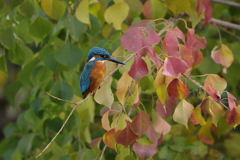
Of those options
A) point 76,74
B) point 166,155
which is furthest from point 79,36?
point 166,155

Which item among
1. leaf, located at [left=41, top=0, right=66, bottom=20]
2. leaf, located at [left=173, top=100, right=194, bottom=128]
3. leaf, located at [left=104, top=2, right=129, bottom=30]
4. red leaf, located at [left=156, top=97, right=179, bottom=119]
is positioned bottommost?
red leaf, located at [left=156, top=97, right=179, bottom=119]

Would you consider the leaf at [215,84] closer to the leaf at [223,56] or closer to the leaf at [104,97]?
the leaf at [104,97]

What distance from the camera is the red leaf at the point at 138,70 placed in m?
1.83

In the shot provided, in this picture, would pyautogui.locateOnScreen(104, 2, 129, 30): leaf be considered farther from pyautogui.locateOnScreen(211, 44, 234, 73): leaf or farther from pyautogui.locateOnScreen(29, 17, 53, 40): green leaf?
pyautogui.locateOnScreen(211, 44, 234, 73): leaf

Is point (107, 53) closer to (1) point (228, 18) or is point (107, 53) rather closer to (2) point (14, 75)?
(1) point (228, 18)

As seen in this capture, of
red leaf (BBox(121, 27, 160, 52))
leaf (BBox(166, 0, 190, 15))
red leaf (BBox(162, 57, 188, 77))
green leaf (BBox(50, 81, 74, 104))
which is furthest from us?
green leaf (BBox(50, 81, 74, 104))

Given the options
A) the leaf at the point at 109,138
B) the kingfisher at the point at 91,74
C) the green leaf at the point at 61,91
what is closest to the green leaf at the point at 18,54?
the green leaf at the point at 61,91

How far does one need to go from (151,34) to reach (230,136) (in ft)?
6.74

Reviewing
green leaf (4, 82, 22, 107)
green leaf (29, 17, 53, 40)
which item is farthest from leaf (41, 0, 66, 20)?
green leaf (4, 82, 22, 107)

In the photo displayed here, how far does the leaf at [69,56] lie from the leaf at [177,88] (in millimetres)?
1018

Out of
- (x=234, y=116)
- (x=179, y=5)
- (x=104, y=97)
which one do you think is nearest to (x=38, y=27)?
(x=104, y=97)

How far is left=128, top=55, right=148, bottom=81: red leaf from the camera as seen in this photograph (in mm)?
1829

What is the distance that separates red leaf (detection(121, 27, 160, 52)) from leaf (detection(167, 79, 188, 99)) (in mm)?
294

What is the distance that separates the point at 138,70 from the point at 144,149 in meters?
0.43
